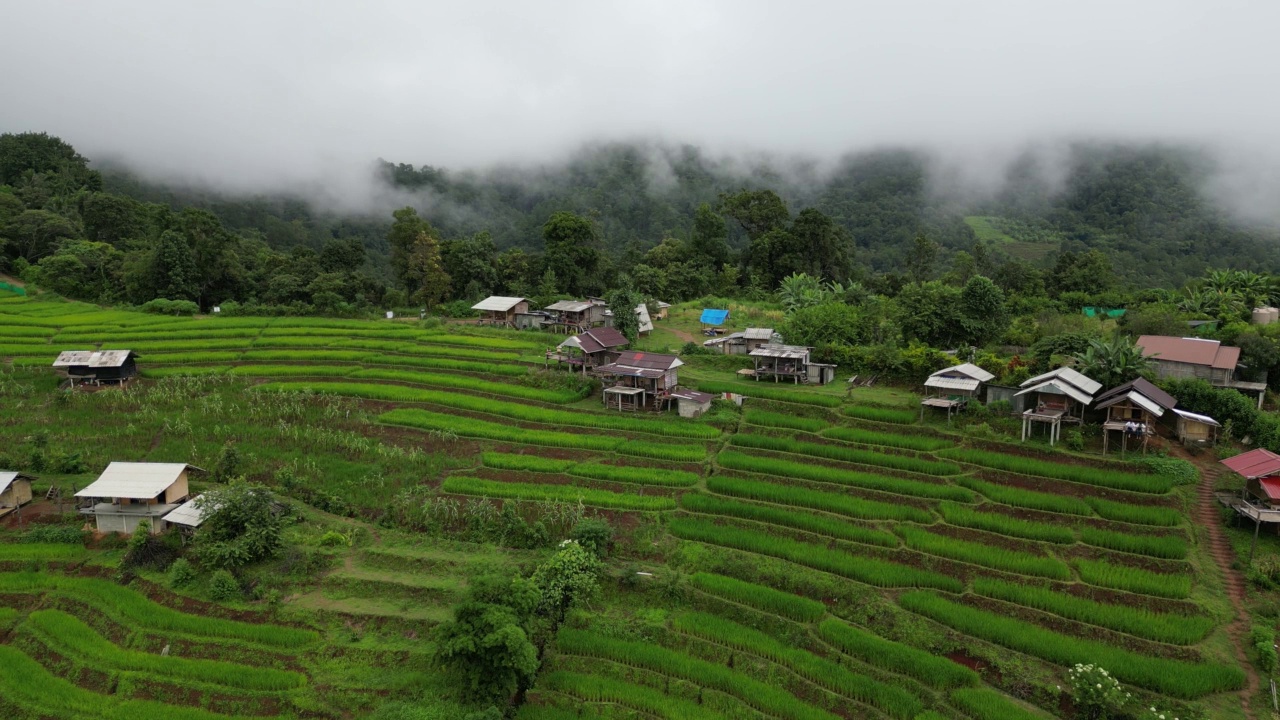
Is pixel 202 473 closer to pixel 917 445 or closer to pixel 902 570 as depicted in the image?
pixel 902 570

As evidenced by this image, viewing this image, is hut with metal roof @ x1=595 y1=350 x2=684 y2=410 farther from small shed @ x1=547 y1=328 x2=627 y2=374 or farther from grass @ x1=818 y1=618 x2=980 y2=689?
grass @ x1=818 y1=618 x2=980 y2=689

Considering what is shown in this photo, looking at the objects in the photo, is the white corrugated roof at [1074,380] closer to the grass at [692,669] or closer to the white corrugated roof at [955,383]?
the white corrugated roof at [955,383]

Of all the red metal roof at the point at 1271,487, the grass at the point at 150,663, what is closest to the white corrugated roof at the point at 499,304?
the grass at the point at 150,663

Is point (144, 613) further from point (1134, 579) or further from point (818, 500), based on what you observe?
point (1134, 579)

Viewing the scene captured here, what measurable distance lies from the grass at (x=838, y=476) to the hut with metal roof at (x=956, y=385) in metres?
4.75

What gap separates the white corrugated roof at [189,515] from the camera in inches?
858

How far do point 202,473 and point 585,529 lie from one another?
14.6 metres

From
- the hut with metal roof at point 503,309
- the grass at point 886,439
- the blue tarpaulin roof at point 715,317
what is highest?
the hut with metal roof at point 503,309

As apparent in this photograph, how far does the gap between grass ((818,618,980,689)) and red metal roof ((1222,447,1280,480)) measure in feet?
35.0

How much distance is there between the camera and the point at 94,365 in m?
33.9

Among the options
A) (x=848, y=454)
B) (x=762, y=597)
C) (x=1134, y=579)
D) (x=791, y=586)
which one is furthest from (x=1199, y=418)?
(x=762, y=597)

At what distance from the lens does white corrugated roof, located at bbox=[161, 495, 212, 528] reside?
71.5 feet

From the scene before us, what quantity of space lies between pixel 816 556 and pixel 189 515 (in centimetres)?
1860

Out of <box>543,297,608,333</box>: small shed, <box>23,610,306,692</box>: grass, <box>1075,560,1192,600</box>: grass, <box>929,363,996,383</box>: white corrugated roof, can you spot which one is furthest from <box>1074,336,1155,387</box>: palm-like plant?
<box>23,610,306,692</box>: grass
